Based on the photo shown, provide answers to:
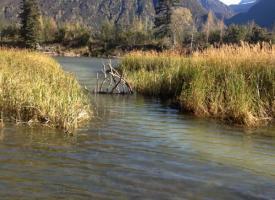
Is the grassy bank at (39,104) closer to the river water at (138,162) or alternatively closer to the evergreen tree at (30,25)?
Answer: the river water at (138,162)

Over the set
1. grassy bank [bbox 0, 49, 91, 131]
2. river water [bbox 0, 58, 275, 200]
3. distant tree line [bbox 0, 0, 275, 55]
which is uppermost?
distant tree line [bbox 0, 0, 275, 55]

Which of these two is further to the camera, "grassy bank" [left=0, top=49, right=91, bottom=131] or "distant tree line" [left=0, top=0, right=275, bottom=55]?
"distant tree line" [left=0, top=0, right=275, bottom=55]

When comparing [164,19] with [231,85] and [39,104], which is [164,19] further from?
[39,104]

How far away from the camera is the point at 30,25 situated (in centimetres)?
7238

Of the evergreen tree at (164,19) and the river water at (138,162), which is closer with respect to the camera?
the river water at (138,162)

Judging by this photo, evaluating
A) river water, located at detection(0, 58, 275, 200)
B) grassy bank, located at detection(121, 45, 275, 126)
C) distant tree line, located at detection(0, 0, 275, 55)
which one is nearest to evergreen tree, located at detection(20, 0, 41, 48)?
distant tree line, located at detection(0, 0, 275, 55)

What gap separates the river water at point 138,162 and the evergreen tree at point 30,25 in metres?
63.0

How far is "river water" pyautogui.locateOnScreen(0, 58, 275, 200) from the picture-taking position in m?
6.23

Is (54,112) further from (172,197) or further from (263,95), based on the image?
(263,95)

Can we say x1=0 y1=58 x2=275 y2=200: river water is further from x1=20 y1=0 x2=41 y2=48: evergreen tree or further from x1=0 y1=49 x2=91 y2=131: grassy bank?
x1=20 y1=0 x2=41 y2=48: evergreen tree

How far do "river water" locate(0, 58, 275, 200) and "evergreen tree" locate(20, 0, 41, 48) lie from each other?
207 ft

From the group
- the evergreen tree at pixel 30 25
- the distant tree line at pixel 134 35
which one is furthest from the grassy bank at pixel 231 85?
the distant tree line at pixel 134 35

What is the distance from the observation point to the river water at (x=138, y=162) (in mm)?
6234

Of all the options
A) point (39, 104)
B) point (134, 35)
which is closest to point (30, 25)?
point (134, 35)
